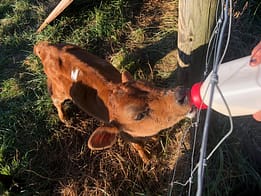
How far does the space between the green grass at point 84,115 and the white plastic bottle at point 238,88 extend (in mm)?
1527

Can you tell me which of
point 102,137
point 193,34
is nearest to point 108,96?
point 102,137

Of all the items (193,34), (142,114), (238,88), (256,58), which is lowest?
(142,114)

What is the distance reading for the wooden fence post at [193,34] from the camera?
3.04 m

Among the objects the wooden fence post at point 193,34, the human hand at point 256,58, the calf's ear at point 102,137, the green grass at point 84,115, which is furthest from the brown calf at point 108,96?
the human hand at point 256,58

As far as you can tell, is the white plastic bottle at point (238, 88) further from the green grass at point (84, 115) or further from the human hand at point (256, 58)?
the green grass at point (84, 115)

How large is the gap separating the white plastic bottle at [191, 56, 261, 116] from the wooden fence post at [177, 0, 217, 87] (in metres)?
0.89

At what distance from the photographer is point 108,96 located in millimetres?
3693

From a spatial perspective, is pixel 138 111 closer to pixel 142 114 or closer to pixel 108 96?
pixel 142 114

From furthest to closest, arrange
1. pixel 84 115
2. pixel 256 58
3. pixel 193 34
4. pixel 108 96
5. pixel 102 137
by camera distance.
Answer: pixel 84 115 → pixel 108 96 → pixel 102 137 → pixel 193 34 → pixel 256 58

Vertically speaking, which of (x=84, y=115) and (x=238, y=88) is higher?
(x=238, y=88)

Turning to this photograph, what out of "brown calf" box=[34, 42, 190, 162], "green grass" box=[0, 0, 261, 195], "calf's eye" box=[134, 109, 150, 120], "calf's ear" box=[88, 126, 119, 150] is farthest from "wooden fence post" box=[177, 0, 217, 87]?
"calf's ear" box=[88, 126, 119, 150]

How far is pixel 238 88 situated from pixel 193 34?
1233 millimetres

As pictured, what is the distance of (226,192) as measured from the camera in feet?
11.8

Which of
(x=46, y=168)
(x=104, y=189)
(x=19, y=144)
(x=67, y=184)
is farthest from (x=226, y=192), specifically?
(x=19, y=144)
